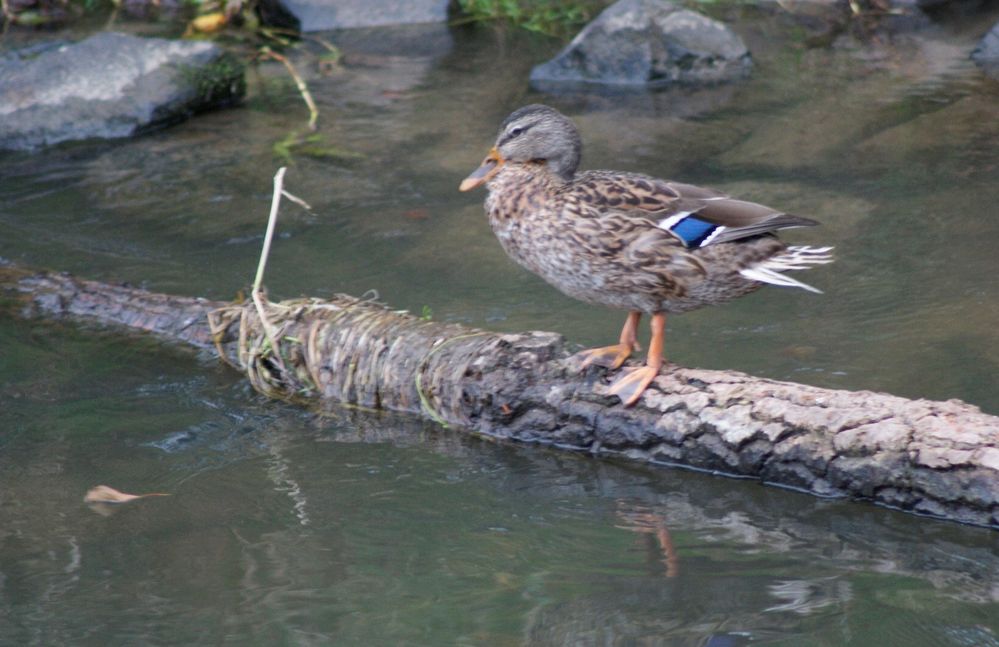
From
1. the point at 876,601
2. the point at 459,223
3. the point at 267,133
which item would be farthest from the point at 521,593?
the point at 267,133

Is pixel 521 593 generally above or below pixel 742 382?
below

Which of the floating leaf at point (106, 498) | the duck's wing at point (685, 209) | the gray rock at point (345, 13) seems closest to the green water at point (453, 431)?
the floating leaf at point (106, 498)

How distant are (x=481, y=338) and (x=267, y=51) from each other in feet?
20.7

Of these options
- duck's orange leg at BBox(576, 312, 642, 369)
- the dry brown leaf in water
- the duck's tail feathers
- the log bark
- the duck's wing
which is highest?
the duck's wing

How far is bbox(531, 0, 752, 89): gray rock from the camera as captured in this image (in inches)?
380

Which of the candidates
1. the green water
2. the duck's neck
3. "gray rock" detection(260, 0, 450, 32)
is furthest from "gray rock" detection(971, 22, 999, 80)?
the duck's neck

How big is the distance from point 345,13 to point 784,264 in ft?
28.1

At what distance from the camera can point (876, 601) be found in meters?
3.21

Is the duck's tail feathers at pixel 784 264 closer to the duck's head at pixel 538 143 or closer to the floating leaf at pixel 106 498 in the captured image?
the duck's head at pixel 538 143

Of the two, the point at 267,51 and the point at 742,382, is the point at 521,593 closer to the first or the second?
the point at 742,382

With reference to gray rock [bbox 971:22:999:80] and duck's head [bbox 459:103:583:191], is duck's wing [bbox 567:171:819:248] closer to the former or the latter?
duck's head [bbox 459:103:583:191]

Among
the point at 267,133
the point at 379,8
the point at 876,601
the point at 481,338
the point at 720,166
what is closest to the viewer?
the point at 876,601

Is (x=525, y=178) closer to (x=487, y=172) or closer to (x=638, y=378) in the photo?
(x=487, y=172)

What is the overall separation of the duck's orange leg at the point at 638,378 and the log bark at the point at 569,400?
0.12 ft
